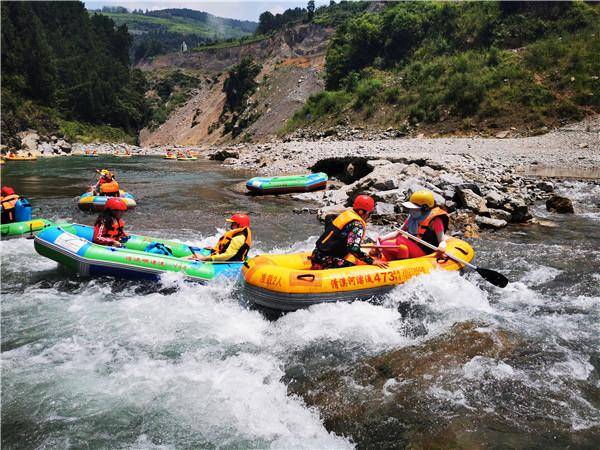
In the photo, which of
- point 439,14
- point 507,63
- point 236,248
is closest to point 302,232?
point 236,248

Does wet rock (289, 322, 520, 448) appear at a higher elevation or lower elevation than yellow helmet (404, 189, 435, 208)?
lower

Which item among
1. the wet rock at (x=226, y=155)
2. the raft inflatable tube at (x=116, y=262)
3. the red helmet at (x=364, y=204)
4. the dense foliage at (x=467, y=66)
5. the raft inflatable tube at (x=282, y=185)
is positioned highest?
the dense foliage at (x=467, y=66)

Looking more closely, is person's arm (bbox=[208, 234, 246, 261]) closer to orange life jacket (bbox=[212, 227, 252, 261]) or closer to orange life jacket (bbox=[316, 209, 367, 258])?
orange life jacket (bbox=[212, 227, 252, 261])

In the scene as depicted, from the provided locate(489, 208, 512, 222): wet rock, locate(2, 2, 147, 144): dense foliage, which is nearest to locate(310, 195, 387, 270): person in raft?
locate(489, 208, 512, 222): wet rock

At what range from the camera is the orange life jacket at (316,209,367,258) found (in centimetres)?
638

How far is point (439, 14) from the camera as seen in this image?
124ft

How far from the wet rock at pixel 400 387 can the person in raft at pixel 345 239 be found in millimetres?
1532

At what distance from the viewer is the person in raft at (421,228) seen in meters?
7.15

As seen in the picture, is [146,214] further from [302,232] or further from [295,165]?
[295,165]

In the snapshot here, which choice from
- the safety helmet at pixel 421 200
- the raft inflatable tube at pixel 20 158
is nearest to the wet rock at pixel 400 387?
the safety helmet at pixel 421 200

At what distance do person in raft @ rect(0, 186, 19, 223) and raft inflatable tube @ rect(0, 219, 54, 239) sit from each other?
0.57ft

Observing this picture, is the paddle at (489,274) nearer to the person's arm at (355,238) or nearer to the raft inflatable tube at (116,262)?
the person's arm at (355,238)

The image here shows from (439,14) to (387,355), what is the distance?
38.5 metres

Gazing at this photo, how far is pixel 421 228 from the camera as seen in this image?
734cm
